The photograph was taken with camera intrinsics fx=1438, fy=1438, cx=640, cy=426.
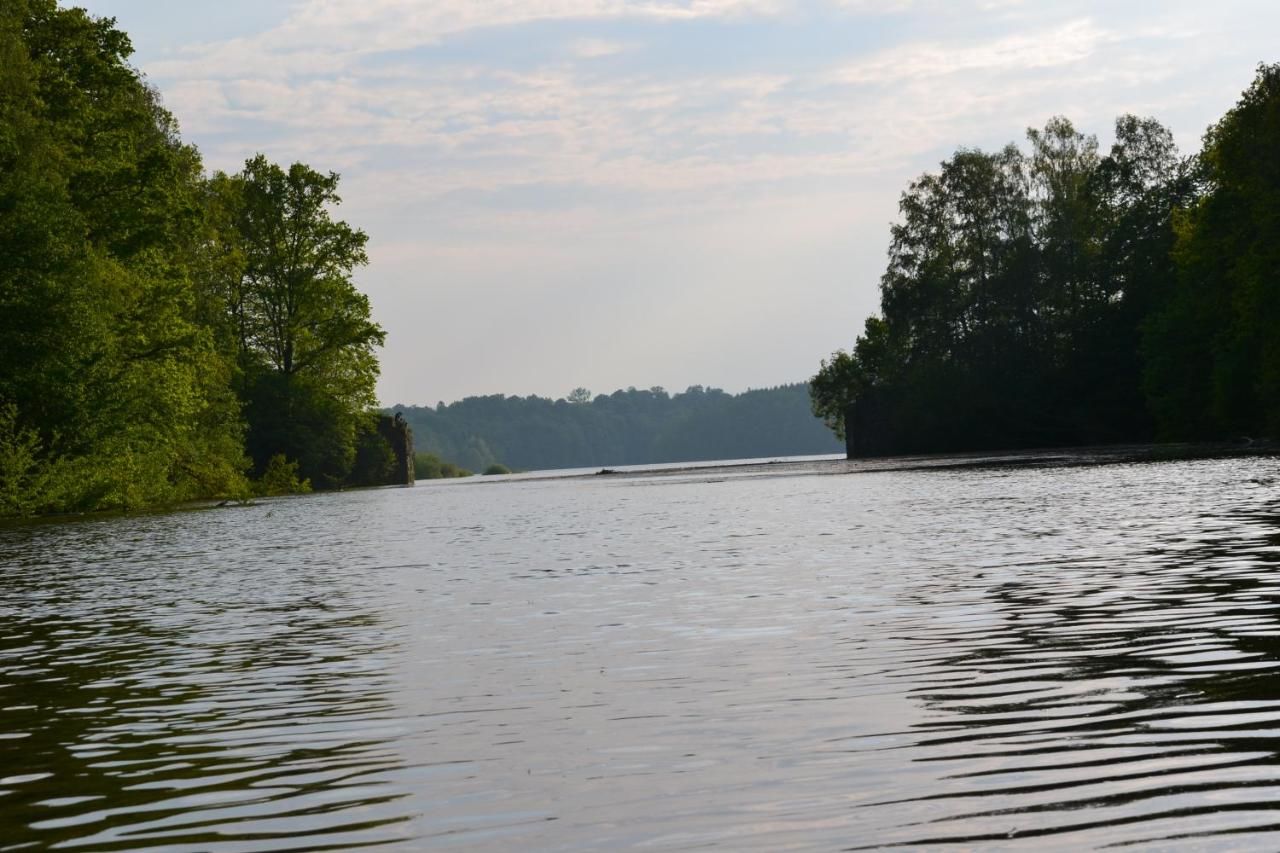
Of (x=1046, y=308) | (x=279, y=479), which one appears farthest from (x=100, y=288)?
(x=1046, y=308)

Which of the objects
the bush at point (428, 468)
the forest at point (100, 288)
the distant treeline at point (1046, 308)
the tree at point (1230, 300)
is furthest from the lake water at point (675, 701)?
the bush at point (428, 468)

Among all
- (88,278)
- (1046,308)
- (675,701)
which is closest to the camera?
(675,701)

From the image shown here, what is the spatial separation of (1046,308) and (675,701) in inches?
3987

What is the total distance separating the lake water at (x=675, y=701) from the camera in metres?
6.38

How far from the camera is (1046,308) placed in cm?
10581

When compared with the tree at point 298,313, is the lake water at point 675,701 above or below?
below

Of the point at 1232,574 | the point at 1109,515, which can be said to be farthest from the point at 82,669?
the point at 1109,515

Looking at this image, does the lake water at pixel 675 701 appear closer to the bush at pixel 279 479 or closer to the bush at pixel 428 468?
the bush at pixel 279 479

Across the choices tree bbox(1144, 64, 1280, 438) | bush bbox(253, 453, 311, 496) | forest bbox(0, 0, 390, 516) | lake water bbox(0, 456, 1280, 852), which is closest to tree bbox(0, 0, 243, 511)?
forest bbox(0, 0, 390, 516)

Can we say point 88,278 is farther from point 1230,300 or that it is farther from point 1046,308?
point 1046,308

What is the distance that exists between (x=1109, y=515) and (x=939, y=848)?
21.7 meters

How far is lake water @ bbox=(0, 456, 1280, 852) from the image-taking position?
6.38 m

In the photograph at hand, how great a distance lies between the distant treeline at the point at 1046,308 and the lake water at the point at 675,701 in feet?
219

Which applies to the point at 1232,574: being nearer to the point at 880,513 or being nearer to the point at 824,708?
the point at 824,708
